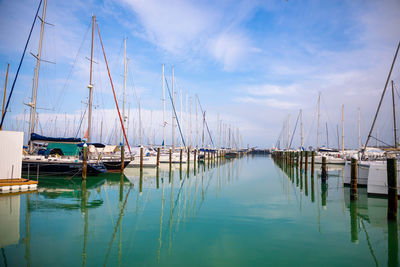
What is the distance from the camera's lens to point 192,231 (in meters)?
9.83

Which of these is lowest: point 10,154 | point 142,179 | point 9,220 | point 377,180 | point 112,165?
point 142,179

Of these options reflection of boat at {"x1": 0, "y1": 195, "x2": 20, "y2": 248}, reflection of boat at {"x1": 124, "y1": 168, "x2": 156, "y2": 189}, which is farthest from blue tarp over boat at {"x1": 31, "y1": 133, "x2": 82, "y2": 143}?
reflection of boat at {"x1": 0, "y1": 195, "x2": 20, "y2": 248}

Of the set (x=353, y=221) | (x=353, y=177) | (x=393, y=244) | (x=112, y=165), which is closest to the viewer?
(x=393, y=244)

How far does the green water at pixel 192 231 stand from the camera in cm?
736

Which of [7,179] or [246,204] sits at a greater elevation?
[7,179]

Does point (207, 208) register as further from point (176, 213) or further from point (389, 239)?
point (389, 239)

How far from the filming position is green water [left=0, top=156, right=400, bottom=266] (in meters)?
7.36

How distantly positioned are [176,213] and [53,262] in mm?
6352

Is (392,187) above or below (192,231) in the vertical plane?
above

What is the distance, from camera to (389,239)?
30.2ft

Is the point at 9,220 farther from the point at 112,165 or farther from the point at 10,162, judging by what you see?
the point at 112,165

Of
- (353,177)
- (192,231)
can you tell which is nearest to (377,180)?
(353,177)

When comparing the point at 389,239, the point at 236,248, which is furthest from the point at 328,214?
the point at 236,248

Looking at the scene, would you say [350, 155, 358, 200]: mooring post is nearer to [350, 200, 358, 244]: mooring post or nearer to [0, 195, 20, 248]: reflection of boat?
[350, 200, 358, 244]: mooring post
